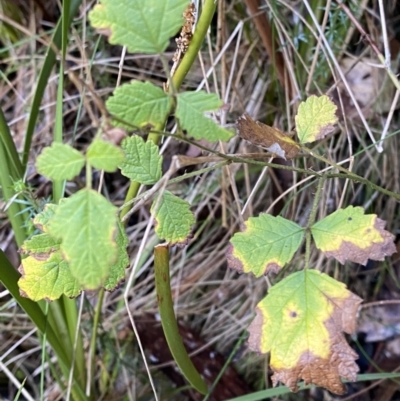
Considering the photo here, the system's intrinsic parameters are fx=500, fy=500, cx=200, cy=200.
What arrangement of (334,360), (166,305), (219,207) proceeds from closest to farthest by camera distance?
(334,360), (166,305), (219,207)

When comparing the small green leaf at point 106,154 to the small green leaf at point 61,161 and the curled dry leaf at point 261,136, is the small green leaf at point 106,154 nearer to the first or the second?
the small green leaf at point 61,161

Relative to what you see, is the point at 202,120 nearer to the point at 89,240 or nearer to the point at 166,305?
the point at 89,240

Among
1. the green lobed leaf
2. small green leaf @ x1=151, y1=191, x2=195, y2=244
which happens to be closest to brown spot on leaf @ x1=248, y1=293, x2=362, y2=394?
small green leaf @ x1=151, y1=191, x2=195, y2=244

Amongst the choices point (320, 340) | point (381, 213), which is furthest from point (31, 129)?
point (381, 213)

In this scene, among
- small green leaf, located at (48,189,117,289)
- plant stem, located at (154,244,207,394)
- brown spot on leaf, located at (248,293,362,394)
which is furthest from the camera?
plant stem, located at (154,244,207,394)

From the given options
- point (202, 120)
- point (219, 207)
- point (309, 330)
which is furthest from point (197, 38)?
point (219, 207)

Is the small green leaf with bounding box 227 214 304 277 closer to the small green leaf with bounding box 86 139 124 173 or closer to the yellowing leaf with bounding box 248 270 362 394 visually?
the yellowing leaf with bounding box 248 270 362 394
